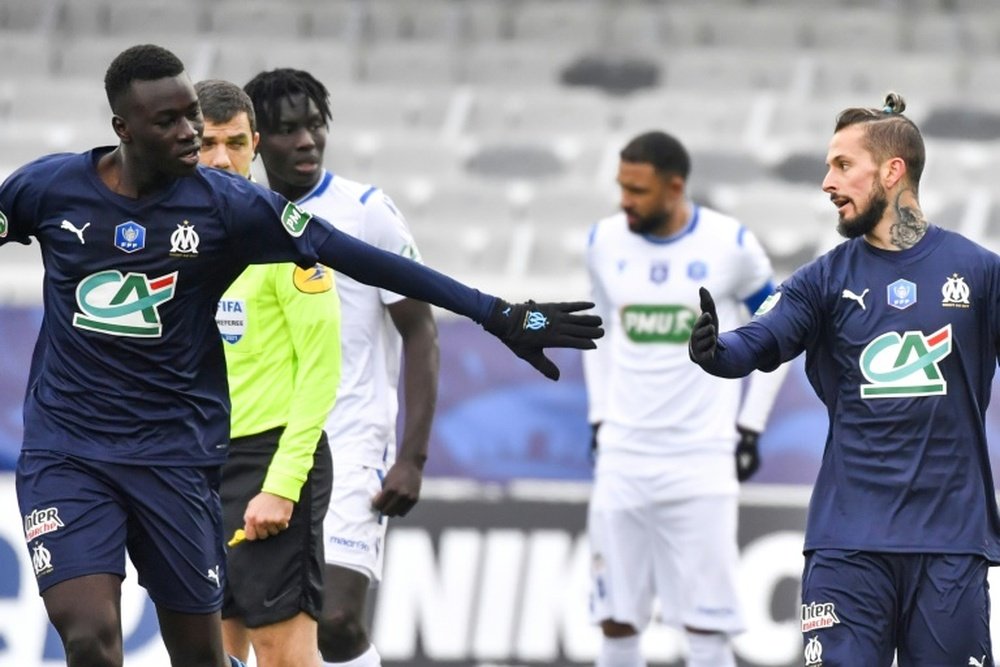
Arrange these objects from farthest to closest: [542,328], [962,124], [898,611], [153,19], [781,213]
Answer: [153,19] < [962,124] < [781,213] < [898,611] < [542,328]

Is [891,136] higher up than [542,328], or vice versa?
[891,136]

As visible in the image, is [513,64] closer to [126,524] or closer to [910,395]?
[910,395]

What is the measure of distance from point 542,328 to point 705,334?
1.57 ft

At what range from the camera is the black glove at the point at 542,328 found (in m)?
5.07

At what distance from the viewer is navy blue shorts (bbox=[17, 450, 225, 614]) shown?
502 centimetres

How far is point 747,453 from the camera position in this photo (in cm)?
877

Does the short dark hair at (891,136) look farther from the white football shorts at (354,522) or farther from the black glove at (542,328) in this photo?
the white football shorts at (354,522)

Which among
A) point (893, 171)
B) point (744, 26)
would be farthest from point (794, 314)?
point (744, 26)

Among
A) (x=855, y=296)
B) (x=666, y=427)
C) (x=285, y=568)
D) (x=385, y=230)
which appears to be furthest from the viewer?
(x=666, y=427)

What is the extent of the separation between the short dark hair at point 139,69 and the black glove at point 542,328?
1127mm

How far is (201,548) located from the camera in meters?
5.26

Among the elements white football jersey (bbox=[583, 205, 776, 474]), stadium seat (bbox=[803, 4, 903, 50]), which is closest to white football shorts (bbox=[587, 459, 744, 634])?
white football jersey (bbox=[583, 205, 776, 474])

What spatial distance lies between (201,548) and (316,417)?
31.1 inches

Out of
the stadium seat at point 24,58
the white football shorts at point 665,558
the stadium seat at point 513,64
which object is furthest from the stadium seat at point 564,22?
the white football shorts at point 665,558
